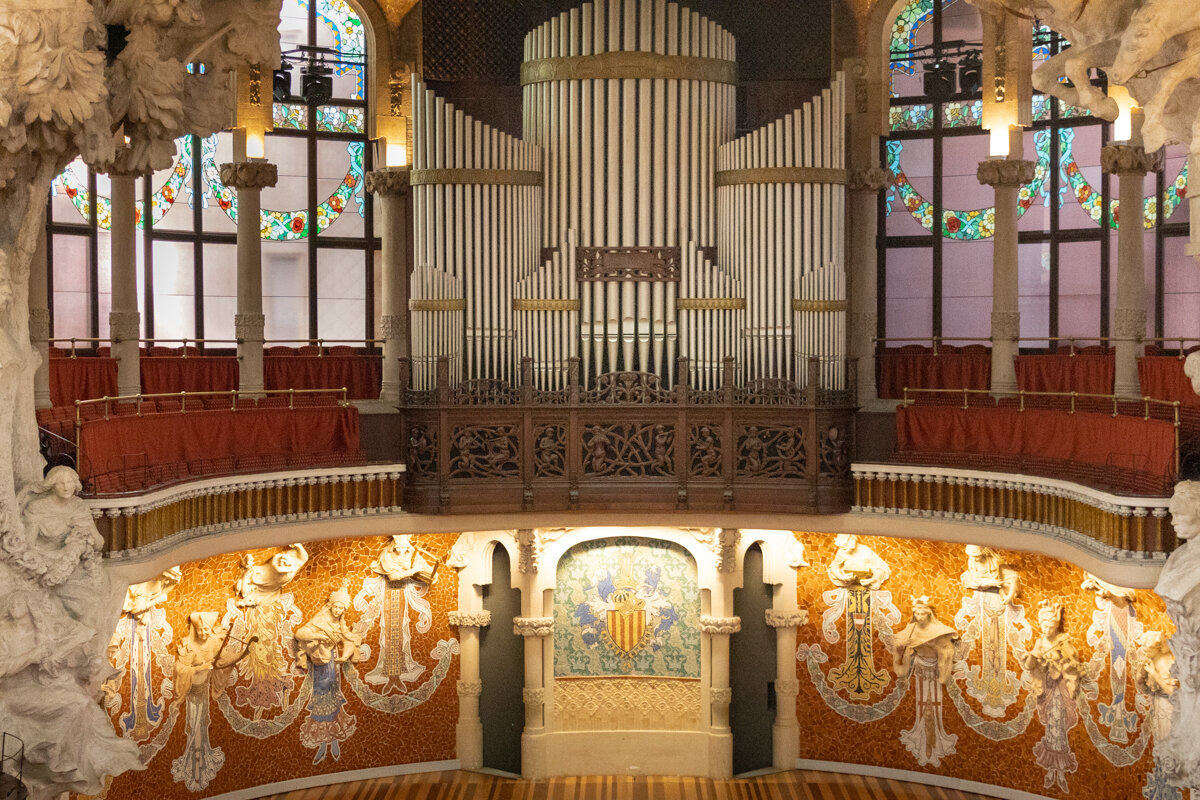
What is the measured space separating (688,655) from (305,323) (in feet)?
21.1

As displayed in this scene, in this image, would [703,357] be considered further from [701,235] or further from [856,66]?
[856,66]

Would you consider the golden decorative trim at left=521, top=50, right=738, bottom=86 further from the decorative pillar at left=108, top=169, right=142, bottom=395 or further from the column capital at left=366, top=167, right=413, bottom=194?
the decorative pillar at left=108, top=169, right=142, bottom=395

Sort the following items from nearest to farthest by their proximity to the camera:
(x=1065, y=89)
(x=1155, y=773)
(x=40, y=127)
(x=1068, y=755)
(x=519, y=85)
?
(x=40, y=127) → (x=1065, y=89) → (x=1155, y=773) → (x=1068, y=755) → (x=519, y=85)

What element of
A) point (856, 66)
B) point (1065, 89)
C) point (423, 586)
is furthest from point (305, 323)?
point (1065, 89)

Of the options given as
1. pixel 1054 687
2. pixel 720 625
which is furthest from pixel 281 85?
pixel 1054 687

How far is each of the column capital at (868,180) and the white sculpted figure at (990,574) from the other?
14.3 feet

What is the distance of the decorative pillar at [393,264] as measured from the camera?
18219 millimetres

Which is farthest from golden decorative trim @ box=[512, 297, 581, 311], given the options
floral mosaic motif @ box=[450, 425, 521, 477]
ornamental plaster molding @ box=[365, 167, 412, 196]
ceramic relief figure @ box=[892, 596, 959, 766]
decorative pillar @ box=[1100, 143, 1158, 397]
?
decorative pillar @ box=[1100, 143, 1158, 397]

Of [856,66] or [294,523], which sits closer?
[294,523]

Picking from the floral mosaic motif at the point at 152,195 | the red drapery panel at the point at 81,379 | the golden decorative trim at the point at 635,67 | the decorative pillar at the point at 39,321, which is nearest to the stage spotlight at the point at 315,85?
the floral mosaic motif at the point at 152,195

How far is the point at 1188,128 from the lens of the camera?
11711 mm

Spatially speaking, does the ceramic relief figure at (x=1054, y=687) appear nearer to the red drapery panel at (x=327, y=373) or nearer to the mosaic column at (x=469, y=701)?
the mosaic column at (x=469, y=701)

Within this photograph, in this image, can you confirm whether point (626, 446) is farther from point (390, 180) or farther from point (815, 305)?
point (390, 180)

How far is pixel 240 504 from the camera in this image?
15.1 meters
